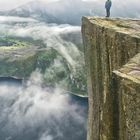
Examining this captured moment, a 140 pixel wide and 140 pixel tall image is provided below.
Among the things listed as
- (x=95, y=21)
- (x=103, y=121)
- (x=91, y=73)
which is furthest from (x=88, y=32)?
(x=103, y=121)

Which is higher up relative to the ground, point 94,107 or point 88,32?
point 88,32

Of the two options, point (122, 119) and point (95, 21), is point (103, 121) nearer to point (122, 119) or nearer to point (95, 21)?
point (122, 119)

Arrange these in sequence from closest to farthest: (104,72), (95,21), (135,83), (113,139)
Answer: (135,83) → (113,139) → (104,72) → (95,21)

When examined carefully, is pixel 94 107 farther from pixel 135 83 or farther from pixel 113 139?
pixel 135 83

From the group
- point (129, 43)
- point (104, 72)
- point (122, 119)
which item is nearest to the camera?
point (122, 119)

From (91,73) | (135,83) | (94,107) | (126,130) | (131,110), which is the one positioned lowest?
(94,107)

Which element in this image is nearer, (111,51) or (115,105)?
(115,105)
